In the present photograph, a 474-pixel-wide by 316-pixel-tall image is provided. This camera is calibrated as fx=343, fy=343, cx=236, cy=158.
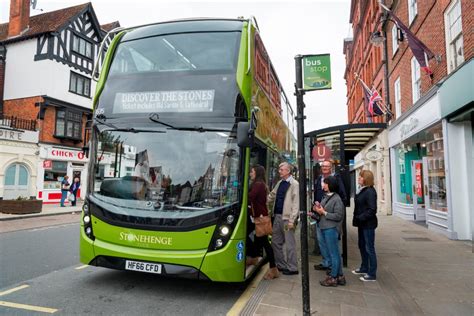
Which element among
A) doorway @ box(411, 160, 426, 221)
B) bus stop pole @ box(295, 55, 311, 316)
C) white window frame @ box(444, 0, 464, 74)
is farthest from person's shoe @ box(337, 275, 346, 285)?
doorway @ box(411, 160, 426, 221)

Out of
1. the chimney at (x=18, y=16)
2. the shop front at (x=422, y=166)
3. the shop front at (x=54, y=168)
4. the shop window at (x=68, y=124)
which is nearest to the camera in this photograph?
the shop front at (x=422, y=166)

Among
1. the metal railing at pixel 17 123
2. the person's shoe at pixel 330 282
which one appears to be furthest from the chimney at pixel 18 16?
the person's shoe at pixel 330 282

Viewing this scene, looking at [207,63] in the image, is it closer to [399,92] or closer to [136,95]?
[136,95]

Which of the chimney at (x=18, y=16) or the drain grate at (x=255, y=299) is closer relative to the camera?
the drain grate at (x=255, y=299)

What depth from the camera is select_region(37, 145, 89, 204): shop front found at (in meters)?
21.3

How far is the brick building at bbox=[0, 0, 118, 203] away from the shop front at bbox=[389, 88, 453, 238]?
20.1 metres

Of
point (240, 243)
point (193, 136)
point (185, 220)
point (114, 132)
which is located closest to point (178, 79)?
point (193, 136)

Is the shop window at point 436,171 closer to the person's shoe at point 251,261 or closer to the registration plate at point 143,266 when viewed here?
the person's shoe at point 251,261

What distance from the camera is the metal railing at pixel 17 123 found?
20266 mm

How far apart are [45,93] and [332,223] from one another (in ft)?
73.5

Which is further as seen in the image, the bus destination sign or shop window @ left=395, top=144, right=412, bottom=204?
shop window @ left=395, top=144, right=412, bottom=204

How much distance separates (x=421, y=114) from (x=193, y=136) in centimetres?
1024

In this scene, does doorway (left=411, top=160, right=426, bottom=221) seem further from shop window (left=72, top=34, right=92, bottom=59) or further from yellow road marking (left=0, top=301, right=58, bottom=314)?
shop window (left=72, top=34, right=92, bottom=59)

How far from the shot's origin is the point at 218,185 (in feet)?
15.0
